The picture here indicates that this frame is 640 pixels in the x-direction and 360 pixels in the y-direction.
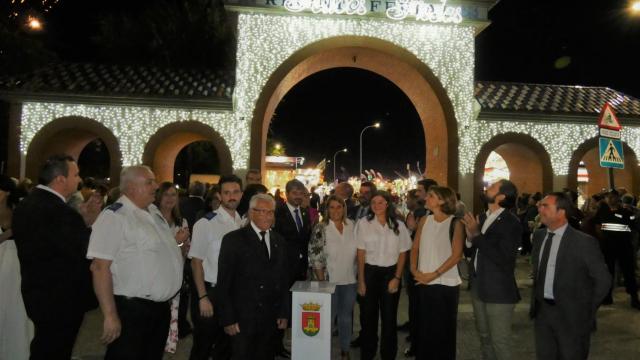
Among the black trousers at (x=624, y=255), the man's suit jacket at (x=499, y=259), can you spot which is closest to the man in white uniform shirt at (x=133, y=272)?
the man's suit jacket at (x=499, y=259)

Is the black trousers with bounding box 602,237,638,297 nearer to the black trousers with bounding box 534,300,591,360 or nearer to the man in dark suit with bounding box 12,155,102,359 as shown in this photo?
the black trousers with bounding box 534,300,591,360

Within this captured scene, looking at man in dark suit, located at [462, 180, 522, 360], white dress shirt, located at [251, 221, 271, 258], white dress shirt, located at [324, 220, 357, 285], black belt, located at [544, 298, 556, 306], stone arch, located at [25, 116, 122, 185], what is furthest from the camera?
stone arch, located at [25, 116, 122, 185]

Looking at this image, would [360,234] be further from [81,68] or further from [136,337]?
[81,68]

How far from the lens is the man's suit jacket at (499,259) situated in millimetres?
4750

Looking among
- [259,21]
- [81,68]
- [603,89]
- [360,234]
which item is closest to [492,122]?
[603,89]

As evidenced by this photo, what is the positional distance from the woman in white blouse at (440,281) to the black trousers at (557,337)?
0.89 metres

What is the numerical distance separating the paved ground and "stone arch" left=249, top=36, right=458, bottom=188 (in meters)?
8.27

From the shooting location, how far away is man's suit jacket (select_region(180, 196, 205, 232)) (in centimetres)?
743

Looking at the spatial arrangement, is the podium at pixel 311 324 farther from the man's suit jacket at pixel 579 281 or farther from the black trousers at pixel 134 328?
the man's suit jacket at pixel 579 281

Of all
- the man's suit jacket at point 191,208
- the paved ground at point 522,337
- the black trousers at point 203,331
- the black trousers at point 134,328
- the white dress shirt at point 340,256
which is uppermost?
the man's suit jacket at point 191,208

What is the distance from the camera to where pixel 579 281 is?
4250 mm

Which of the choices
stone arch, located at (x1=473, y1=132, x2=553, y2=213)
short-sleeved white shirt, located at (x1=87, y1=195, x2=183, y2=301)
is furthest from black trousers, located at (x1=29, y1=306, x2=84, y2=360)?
stone arch, located at (x1=473, y1=132, x2=553, y2=213)

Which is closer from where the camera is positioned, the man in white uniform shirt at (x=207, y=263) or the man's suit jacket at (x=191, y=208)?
the man in white uniform shirt at (x=207, y=263)

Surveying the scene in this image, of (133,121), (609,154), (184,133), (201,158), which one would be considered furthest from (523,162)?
(201,158)
